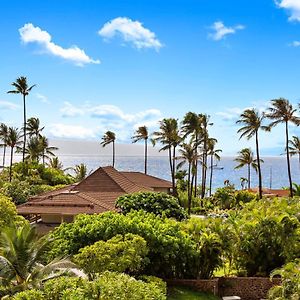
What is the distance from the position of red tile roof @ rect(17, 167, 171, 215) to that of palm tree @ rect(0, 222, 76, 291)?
13.4 meters

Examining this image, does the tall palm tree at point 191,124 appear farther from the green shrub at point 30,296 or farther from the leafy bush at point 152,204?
the green shrub at point 30,296

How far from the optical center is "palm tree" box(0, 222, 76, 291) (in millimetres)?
18375

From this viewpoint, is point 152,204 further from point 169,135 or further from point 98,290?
point 169,135

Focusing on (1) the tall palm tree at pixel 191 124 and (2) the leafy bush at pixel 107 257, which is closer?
(2) the leafy bush at pixel 107 257

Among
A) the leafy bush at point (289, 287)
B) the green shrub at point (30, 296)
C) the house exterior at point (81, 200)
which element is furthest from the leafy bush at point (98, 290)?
the house exterior at point (81, 200)

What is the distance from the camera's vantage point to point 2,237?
19547 millimetres

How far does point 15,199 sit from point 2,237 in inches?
1236

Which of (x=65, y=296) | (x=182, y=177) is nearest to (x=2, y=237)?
(x=65, y=296)

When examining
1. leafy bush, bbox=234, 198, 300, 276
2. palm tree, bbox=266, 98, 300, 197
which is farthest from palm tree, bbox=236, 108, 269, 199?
leafy bush, bbox=234, 198, 300, 276

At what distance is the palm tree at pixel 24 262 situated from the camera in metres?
18.4

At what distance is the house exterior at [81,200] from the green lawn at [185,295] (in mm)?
12230

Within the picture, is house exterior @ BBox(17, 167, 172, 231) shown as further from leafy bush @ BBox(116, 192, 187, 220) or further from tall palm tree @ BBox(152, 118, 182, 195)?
tall palm tree @ BBox(152, 118, 182, 195)

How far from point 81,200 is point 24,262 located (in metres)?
16.4

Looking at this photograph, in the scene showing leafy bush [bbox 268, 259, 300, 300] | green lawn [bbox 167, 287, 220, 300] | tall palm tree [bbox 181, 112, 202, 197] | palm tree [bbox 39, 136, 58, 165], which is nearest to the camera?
leafy bush [bbox 268, 259, 300, 300]
